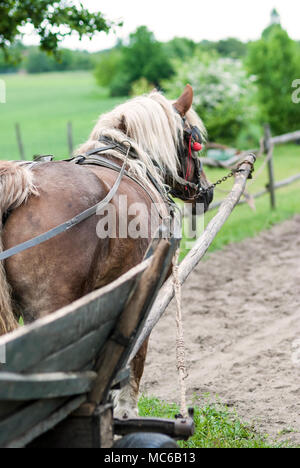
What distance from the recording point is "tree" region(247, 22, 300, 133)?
2181 cm

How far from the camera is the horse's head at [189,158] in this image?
11.8 ft

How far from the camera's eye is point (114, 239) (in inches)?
104

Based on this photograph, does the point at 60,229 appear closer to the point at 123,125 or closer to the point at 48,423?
the point at 48,423

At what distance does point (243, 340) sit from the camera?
14.4 feet

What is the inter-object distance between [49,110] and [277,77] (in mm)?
20758

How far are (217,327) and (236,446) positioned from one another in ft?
6.63

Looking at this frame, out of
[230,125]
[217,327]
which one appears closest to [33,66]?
[230,125]

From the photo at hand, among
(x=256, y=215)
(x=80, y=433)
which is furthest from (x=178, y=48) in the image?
(x=80, y=433)

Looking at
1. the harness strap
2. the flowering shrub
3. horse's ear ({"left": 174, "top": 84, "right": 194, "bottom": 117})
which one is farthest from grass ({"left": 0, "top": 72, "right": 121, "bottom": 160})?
the harness strap

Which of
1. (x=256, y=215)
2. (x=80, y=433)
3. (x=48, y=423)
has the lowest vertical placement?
(x=256, y=215)

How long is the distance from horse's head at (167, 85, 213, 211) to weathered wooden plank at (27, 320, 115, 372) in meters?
2.12

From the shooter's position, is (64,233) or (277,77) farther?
(277,77)

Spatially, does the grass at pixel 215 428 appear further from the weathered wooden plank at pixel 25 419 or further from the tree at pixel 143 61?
the tree at pixel 143 61
